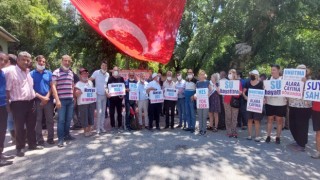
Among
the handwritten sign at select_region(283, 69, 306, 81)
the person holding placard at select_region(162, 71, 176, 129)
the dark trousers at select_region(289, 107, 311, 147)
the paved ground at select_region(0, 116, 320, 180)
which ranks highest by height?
the handwritten sign at select_region(283, 69, 306, 81)

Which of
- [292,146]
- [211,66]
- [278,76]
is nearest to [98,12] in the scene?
[278,76]

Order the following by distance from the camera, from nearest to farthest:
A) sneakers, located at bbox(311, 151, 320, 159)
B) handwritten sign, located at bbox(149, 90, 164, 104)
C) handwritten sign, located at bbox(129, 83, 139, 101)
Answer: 1. sneakers, located at bbox(311, 151, 320, 159)
2. handwritten sign, located at bbox(129, 83, 139, 101)
3. handwritten sign, located at bbox(149, 90, 164, 104)

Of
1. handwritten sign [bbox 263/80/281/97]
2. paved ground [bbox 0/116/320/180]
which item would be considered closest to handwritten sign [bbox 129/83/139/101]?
paved ground [bbox 0/116/320/180]

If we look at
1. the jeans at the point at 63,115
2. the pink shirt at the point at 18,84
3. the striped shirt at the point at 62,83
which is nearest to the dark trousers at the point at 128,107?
the jeans at the point at 63,115

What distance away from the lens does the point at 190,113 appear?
9047 millimetres

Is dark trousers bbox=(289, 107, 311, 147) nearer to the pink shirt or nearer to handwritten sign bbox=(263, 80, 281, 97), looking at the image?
handwritten sign bbox=(263, 80, 281, 97)

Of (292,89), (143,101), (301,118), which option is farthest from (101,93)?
(301,118)

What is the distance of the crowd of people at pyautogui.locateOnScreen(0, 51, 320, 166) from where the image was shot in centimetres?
616

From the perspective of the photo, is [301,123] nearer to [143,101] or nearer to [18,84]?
[143,101]

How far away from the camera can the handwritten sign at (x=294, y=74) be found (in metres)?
7.12

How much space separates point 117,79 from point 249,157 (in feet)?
14.0

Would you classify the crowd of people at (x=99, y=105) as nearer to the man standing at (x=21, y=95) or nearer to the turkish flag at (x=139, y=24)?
the man standing at (x=21, y=95)

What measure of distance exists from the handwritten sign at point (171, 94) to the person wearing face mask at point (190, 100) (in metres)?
0.31

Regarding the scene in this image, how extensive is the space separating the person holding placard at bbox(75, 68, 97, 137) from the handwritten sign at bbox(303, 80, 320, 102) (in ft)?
17.1
